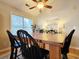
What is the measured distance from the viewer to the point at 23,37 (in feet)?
4.97

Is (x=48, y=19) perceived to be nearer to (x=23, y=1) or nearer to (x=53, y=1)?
(x=53, y=1)

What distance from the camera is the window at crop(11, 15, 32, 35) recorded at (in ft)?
14.4

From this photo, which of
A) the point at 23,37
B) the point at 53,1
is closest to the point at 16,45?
the point at 23,37

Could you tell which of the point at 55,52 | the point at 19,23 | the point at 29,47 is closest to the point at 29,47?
the point at 29,47

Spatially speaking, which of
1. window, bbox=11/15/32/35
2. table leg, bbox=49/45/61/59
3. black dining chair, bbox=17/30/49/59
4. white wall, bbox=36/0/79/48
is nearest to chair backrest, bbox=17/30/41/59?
black dining chair, bbox=17/30/49/59

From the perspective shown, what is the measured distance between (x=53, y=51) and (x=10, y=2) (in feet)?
10.3

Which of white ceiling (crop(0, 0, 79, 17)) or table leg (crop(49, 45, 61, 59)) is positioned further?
white ceiling (crop(0, 0, 79, 17))

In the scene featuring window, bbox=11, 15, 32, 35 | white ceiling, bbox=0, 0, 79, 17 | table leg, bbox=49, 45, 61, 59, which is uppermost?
white ceiling, bbox=0, 0, 79, 17

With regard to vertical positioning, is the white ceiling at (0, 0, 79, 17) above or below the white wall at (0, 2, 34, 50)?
above

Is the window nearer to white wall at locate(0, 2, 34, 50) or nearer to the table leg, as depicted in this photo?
white wall at locate(0, 2, 34, 50)

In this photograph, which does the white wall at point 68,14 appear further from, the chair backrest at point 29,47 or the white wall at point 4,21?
the chair backrest at point 29,47

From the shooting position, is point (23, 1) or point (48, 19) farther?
point (48, 19)

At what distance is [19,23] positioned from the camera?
4762 millimetres

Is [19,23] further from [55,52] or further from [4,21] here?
[55,52]
